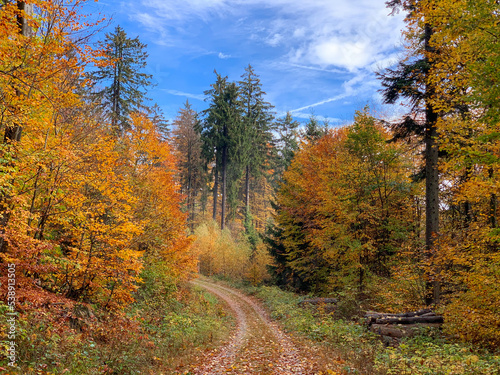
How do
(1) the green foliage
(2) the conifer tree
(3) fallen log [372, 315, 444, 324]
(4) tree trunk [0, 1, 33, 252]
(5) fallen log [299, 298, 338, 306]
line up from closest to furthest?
(1) the green foliage, (4) tree trunk [0, 1, 33, 252], (3) fallen log [372, 315, 444, 324], (5) fallen log [299, 298, 338, 306], (2) the conifer tree

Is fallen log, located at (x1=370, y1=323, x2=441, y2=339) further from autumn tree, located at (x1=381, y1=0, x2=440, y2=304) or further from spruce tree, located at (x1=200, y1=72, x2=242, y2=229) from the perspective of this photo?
spruce tree, located at (x1=200, y1=72, x2=242, y2=229)

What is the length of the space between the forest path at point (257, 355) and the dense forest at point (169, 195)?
147 cm

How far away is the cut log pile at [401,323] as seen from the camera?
9.25 m

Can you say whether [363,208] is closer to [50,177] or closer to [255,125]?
[50,177]

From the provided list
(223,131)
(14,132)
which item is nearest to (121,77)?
(223,131)

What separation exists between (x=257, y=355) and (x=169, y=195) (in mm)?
13207

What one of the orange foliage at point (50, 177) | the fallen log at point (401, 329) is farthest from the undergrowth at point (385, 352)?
the orange foliage at point (50, 177)

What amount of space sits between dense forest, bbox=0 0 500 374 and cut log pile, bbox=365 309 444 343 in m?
0.78

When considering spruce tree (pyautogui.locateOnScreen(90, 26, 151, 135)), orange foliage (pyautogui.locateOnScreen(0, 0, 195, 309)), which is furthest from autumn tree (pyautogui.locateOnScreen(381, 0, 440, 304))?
spruce tree (pyautogui.locateOnScreen(90, 26, 151, 135))

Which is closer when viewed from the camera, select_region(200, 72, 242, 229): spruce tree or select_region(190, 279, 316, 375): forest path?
select_region(190, 279, 316, 375): forest path

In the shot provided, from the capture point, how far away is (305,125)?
29422mm

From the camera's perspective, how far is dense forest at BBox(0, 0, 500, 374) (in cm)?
686

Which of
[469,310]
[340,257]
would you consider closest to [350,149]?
[340,257]

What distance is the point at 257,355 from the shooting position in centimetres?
904
